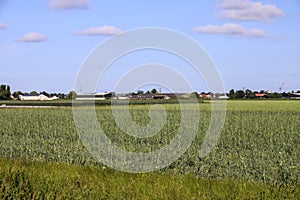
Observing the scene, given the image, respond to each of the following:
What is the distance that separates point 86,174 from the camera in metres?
11.6

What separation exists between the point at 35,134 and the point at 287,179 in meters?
14.3

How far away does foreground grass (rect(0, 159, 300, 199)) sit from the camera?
30.2 feet

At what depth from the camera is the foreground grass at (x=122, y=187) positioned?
9195 mm

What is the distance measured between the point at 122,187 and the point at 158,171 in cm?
334

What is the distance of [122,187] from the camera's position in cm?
988

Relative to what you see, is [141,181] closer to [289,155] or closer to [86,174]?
[86,174]

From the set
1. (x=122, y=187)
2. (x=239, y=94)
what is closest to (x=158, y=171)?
(x=122, y=187)

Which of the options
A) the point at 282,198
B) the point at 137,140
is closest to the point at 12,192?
the point at 282,198

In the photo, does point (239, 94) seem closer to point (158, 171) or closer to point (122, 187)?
point (158, 171)

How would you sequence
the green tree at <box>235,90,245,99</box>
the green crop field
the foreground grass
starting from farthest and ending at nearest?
the green tree at <box>235,90,245,99</box>, the green crop field, the foreground grass

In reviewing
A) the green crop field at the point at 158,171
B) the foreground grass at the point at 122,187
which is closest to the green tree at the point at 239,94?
the green crop field at the point at 158,171

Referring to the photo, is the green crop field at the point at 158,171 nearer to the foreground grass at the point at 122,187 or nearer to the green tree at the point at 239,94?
the foreground grass at the point at 122,187

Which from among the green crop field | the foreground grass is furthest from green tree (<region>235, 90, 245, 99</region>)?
the foreground grass

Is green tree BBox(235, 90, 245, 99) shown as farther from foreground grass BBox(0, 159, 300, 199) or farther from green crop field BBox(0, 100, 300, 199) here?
foreground grass BBox(0, 159, 300, 199)
